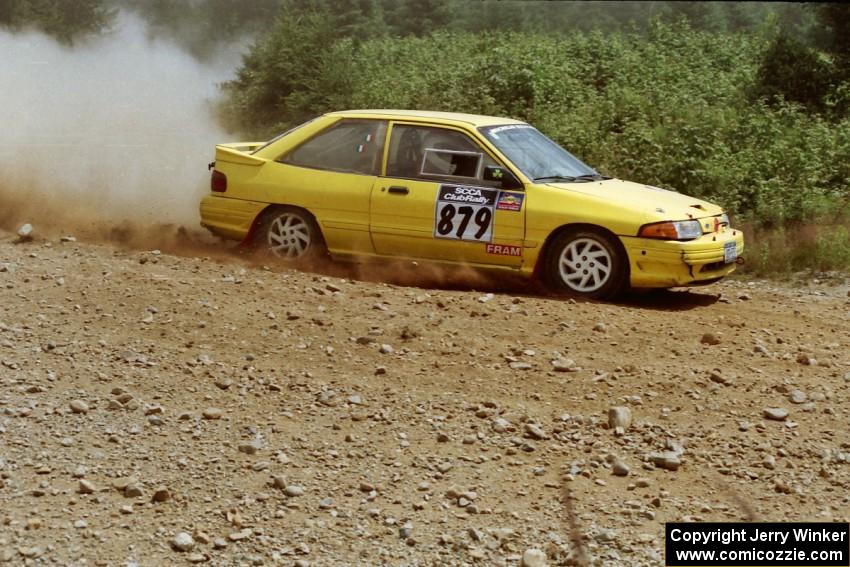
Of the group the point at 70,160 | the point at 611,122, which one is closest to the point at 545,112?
the point at 611,122

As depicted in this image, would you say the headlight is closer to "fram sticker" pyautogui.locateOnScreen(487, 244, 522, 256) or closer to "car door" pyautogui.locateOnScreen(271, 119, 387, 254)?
"fram sticker" pyautogui.locateOnScreen(487, 244, 522, 256)

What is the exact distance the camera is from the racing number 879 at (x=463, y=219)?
9180 millimetres

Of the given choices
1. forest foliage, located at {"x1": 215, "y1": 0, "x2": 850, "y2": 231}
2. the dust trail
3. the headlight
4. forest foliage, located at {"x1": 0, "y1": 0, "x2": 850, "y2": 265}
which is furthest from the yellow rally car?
forest foliage, located at {"x1": 215, "y1": 0, "x2": 850, "y2": 231}

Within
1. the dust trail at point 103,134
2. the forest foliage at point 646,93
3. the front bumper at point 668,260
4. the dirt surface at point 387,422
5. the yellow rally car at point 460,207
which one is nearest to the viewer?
the dirt surface at point 387,422

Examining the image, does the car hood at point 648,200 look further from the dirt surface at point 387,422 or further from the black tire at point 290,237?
the black tire at point 290,237

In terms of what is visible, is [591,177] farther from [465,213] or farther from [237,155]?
[237,155]

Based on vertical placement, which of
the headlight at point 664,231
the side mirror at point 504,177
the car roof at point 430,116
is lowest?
the headlight at point 664,231

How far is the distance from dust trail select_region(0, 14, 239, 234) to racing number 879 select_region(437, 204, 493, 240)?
3.91 metres

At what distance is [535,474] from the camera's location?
Result: 5.47m

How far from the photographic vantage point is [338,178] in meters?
9.74

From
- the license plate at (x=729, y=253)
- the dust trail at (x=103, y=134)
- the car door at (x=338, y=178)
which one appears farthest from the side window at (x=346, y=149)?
the license plate at (x=729, y=253)

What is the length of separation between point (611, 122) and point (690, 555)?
11512 millimetres

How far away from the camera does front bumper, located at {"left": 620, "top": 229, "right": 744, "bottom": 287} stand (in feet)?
28.7

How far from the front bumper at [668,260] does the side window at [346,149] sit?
7.55ft
